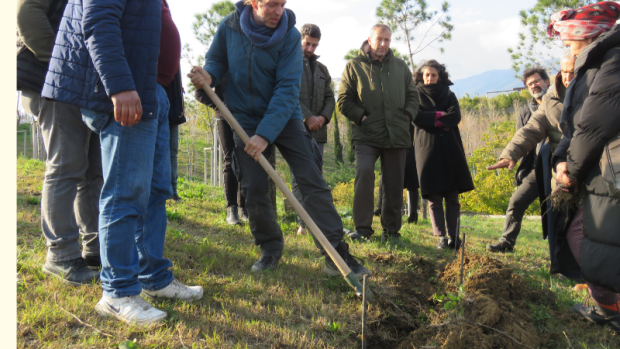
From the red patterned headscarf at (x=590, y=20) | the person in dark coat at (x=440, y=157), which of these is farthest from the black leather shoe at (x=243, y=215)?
the red patterned headscarf at (x=590, y=20)

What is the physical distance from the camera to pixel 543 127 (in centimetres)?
401

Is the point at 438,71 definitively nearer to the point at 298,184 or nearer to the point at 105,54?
the point at 298,184

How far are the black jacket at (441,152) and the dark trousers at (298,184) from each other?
6.47 feet

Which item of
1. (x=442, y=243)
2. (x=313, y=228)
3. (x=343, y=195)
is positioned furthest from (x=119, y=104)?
(x=343, y=195)

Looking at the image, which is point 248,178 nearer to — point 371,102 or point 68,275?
point 68,275

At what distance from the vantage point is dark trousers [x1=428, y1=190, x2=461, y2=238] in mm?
4973

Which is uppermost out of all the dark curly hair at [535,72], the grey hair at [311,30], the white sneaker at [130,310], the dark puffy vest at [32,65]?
the grey hair at [311,30]

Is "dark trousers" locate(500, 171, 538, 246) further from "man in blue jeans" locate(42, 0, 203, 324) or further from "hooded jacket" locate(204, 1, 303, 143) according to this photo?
"man in blue jeans" locate(42, 0, 203, 324)

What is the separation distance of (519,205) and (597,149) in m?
2.63

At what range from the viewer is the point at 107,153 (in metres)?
2.35

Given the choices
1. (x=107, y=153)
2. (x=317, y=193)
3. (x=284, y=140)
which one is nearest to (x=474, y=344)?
(x=317, y=193)

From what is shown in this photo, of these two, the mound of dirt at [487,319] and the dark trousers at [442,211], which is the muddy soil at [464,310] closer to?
the mound of dirt at [487,319]

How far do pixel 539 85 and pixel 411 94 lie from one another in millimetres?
1710

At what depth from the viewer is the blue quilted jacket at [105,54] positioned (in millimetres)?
2182
